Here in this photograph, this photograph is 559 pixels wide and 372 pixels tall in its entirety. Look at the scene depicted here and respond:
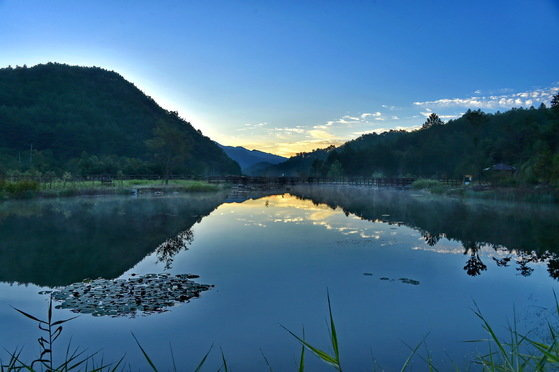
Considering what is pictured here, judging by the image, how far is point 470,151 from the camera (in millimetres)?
88062

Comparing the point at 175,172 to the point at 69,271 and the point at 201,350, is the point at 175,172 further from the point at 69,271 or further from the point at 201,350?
the point at 201,350

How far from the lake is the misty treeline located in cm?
2295

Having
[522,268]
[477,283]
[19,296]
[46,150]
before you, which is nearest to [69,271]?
[19,296]

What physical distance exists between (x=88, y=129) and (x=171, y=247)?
300 ft

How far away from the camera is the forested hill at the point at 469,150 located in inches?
1720

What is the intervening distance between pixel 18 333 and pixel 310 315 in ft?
19.0

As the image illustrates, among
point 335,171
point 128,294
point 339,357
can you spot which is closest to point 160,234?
point 128,294

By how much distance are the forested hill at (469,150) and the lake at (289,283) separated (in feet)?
77.1

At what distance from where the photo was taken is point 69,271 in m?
11.8

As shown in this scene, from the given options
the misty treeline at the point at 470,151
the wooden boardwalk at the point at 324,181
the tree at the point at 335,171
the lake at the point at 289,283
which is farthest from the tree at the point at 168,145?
the tree at the point at 335,171

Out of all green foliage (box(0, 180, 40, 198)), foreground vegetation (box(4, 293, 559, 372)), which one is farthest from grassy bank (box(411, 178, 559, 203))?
green foliage (box(0, 180, 40, 198))

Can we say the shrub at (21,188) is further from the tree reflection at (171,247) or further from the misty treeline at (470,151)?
the misty treeline at (470,151)

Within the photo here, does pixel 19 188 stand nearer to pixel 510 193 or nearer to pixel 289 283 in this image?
pixel 289 283

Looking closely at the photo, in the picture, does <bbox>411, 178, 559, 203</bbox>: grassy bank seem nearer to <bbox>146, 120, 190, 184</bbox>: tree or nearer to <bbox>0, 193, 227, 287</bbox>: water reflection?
<bbox>0, 193, 227, 287</bbox>: water reflection
